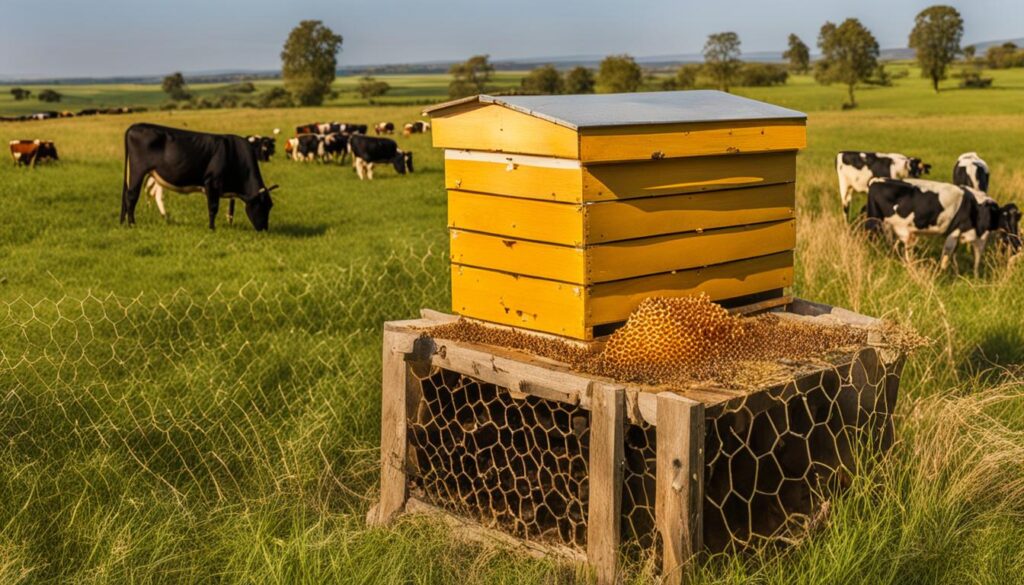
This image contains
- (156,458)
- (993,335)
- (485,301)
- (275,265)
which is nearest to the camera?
(485,301)

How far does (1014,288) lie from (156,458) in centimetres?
906

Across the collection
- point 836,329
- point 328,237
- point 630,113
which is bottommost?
point 328,237

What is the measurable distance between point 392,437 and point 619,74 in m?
109

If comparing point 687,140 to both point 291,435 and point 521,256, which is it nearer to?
point 521,256

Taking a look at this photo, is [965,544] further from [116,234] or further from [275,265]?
[116,234]

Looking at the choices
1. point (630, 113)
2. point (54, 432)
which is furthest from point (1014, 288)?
point (54, 432)

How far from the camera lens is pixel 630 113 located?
520cm

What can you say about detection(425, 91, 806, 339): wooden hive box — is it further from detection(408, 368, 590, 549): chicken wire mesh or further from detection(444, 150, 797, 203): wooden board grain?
detection(408, 368, 590, 549): chicken wire mesh

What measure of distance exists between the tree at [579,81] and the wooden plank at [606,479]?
11029 cm

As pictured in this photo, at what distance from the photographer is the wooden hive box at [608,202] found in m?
5.04

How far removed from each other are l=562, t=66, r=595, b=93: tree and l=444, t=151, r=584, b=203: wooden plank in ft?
358

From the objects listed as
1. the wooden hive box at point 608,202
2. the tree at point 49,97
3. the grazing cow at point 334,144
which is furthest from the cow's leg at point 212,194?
the tree at point 49,97

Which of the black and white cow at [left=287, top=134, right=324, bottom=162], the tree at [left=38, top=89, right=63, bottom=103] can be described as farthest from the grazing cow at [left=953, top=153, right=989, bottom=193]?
the tree at [left=38, top=89, right=63, bottom=103]

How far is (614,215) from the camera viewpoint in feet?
16.7
